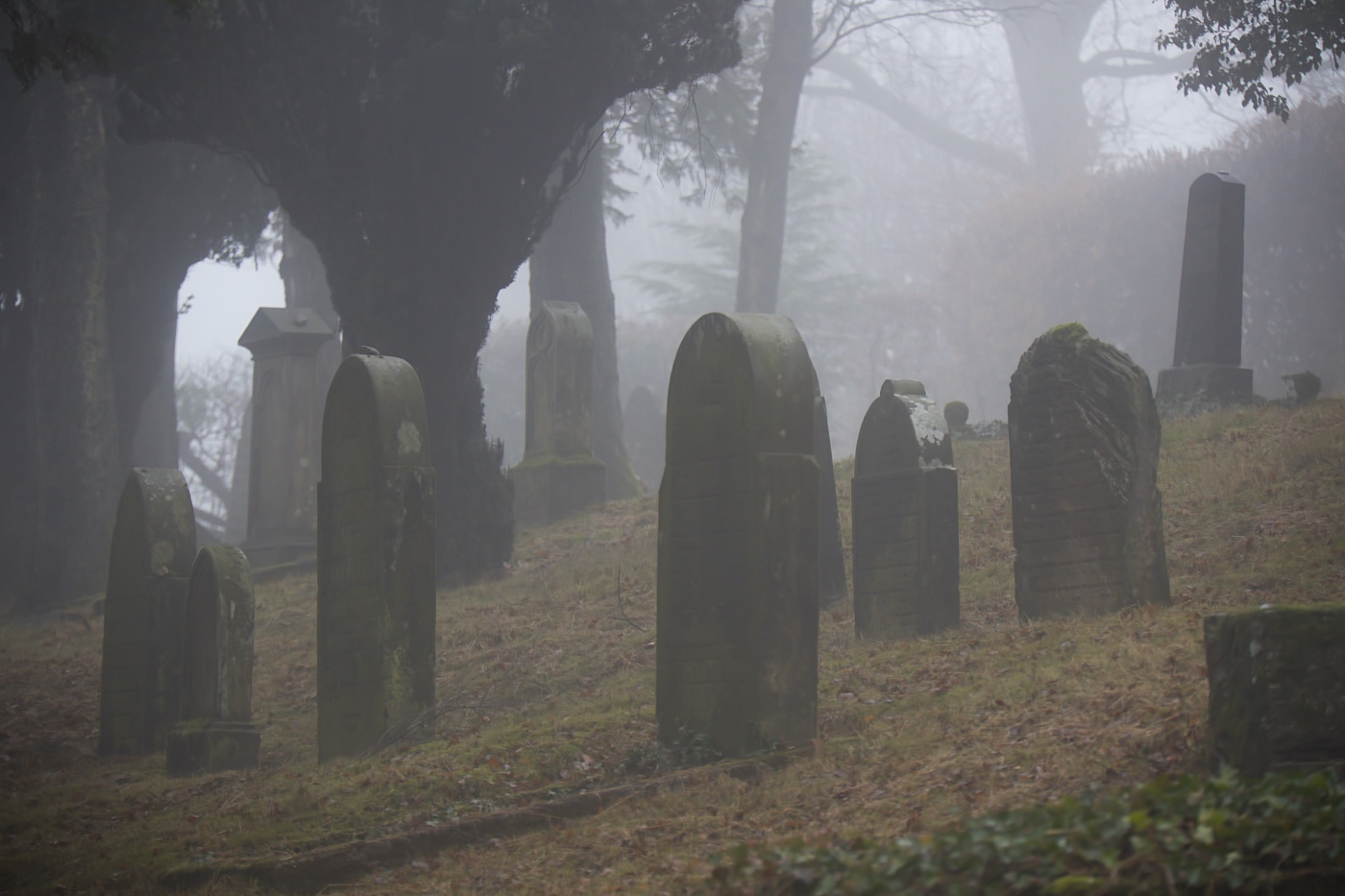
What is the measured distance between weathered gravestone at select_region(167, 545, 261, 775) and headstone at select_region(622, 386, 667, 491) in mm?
18687

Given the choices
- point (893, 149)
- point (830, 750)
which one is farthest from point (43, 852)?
point (893, 149)

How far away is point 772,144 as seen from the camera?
84.7 feet

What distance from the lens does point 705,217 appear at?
7575 cm

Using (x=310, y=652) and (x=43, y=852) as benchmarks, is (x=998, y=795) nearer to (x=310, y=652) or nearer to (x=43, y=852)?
(x=43, y=852)

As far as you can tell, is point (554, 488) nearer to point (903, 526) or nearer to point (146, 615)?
point (146, 615)

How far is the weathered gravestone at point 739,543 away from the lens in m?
6.66

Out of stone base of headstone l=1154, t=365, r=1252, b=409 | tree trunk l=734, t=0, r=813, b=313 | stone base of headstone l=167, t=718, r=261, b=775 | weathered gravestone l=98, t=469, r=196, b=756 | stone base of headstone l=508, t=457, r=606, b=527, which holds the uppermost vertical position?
tree trunk l=734, t=0, r=813, b=313

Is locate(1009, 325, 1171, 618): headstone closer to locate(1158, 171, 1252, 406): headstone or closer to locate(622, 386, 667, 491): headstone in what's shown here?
locate(1158, 171, 1252, 406): headstone

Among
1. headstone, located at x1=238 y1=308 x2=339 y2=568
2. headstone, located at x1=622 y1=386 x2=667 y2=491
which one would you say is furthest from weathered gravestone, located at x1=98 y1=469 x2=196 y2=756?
headstone, located at x1=622 y1=386 x2=667 y2=491

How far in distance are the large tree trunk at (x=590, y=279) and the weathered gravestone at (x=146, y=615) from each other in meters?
11.3

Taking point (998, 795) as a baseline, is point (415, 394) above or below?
above

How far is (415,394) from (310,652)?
15.8ft

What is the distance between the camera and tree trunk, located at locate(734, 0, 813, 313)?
1015 inches

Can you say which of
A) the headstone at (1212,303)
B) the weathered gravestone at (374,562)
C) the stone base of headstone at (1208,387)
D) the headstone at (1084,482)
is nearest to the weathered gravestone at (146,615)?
the weathered gravestone at (374,562)
